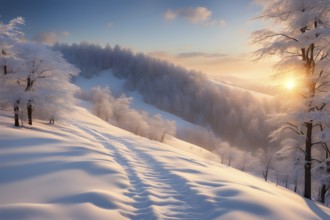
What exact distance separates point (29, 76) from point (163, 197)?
24196mm

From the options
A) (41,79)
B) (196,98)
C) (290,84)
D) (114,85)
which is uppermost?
(114,85)

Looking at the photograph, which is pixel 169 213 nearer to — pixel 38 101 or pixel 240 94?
pixel 38 101

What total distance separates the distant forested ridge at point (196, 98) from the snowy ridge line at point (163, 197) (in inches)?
4431

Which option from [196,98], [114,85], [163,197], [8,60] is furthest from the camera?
[114,85]

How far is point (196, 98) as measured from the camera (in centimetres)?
15738

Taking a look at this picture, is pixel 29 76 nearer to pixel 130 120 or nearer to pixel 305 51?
pixel 305 51

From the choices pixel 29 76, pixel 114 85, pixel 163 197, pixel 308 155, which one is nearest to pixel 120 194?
pixel 163 197

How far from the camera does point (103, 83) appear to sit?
180m

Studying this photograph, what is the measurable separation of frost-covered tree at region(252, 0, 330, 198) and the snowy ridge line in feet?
24.3

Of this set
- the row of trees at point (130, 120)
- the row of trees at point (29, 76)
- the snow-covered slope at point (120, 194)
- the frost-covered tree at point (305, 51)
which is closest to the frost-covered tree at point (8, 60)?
the row of trees at point (29, 76)

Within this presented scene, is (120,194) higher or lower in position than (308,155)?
lower

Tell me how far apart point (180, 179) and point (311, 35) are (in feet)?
31.4

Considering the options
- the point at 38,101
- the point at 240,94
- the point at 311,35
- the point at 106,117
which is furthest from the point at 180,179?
the point at 240,94

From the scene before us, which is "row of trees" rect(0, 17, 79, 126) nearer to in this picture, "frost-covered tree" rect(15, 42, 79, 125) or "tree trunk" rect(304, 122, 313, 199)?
"frost-covered tree" rect(15, 42, 79, 125)
